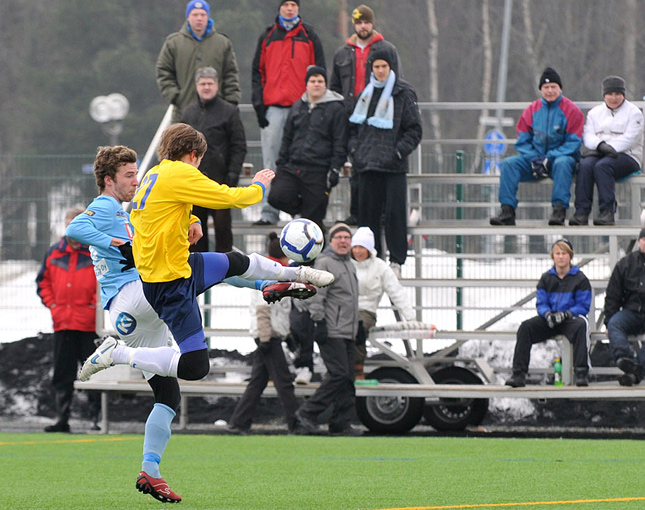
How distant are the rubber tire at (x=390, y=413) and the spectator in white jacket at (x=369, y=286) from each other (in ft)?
0.98

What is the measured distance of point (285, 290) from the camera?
8.04m

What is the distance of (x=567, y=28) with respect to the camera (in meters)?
40.7

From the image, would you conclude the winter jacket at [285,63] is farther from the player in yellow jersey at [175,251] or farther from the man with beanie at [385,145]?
the player in yellow jersey at [175,251]

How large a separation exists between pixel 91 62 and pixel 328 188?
30.3 metres

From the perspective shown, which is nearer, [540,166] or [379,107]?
[379,107]

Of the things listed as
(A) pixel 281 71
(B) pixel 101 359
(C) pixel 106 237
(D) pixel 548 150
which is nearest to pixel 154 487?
(B) pixel 101 359

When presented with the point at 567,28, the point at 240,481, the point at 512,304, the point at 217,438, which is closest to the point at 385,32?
the point at 567,28

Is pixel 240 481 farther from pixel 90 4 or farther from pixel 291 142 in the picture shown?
pixel 90 4

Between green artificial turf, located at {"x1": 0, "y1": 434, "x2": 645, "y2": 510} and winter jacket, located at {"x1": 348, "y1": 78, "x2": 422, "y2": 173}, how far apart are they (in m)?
2.72

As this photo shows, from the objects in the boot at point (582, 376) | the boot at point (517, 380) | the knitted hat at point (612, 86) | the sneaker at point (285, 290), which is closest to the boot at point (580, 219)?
the knitted hat at point (612, 86)

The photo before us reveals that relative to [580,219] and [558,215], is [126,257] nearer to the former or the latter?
[558,215]

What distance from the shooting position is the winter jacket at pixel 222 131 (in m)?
13.0

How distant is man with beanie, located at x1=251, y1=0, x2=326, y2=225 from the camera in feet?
44.8

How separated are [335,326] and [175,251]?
5.25m
